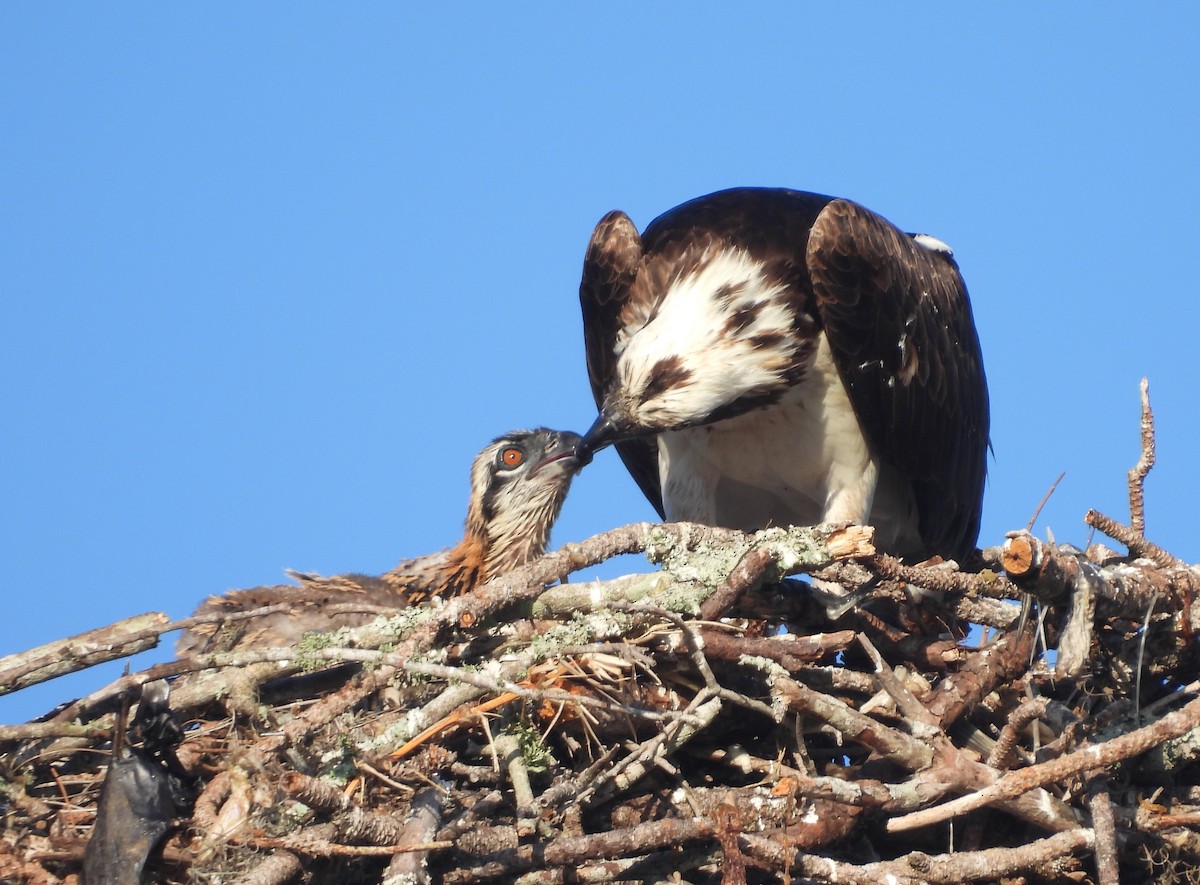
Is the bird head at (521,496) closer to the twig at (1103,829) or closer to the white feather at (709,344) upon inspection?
the white feather at (709,344)

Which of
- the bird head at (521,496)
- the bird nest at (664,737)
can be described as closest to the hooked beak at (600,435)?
the bird head at (521,496)

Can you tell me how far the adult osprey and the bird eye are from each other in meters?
0.47

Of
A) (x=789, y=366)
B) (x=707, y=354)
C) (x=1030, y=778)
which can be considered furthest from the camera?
(x=789, y=366)

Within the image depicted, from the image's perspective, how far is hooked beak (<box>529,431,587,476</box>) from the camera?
679cm

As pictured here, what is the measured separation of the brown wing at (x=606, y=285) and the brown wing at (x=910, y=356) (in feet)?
2.78

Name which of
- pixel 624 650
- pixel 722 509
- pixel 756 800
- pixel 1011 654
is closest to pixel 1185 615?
pixel 1011 654

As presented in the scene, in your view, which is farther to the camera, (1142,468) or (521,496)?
(521,496)

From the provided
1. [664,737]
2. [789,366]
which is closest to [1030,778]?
[664,737]

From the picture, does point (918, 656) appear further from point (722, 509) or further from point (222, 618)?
point (222, 618)

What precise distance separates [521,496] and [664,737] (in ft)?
8.50

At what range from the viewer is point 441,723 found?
174 inches

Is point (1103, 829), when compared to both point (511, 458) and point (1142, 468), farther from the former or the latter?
point (511, 458)

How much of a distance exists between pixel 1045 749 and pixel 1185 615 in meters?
0.68

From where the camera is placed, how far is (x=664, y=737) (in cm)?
434
